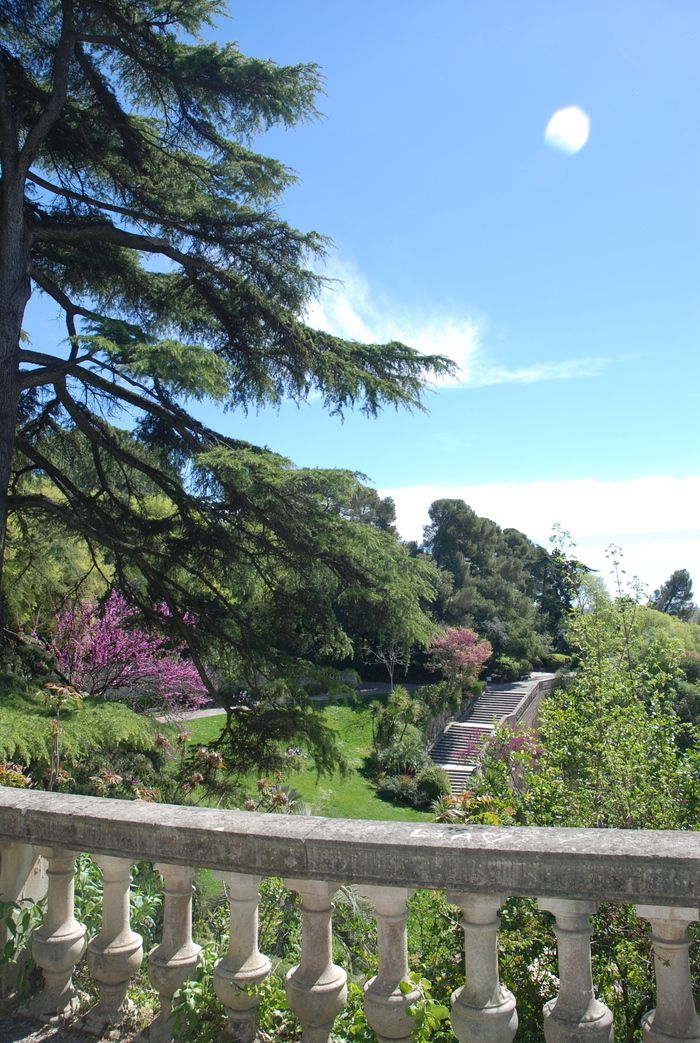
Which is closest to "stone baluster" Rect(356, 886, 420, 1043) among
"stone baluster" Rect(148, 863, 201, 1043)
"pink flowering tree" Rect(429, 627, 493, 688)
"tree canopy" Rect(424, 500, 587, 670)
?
"stone baluster" Rect(148, 863, 201, 1043)

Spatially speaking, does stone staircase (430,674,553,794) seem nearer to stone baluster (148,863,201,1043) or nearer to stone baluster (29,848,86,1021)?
stone baluster (29,848,86,1021)

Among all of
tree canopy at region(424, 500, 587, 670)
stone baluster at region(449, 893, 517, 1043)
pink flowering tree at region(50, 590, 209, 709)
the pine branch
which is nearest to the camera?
stone baluster at region(449, 893, 517, 1043)

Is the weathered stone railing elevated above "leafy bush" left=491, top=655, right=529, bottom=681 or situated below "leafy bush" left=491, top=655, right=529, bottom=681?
above

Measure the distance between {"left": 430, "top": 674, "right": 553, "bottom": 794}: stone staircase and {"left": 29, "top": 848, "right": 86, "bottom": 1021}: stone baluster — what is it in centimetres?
2614

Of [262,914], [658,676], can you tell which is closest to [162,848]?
[262,914]

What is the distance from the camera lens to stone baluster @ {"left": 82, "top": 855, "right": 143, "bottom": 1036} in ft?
7.53

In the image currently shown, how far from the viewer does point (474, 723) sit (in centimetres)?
3497

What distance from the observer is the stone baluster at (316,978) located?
2027 millimetres

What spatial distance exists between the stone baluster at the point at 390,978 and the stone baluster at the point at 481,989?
0.45 feet

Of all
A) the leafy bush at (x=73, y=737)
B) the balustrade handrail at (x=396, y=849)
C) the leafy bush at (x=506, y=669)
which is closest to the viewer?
the balustrade handrail at (x=396, y=849)

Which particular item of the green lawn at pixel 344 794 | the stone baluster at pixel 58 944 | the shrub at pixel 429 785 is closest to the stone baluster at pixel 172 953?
the stone baluster at pixel 58 944

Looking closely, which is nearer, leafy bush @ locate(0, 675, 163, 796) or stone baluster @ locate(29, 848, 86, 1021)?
stone baluster @ locate(29, 848, 86, 1021)

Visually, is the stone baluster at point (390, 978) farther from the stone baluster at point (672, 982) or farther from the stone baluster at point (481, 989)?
the stone baluster at point (672, 982)

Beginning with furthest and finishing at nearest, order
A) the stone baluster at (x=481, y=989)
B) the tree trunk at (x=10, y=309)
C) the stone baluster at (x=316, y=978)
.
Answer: the tree trunk at (x=10, y=309) → the stone baluster at (x=316, y=978) → the stone baluster at (x=481, y=989)
